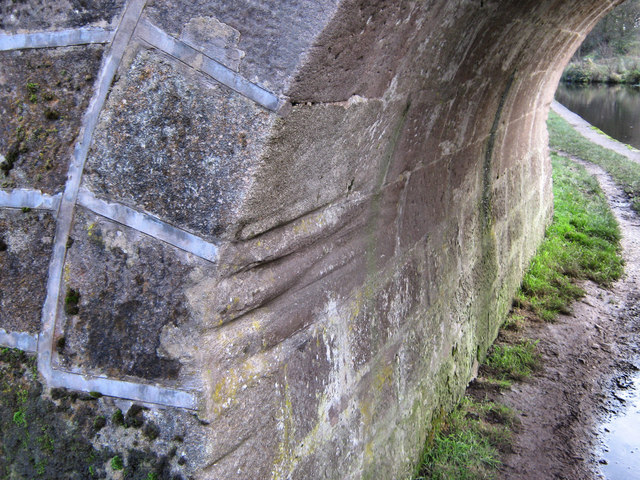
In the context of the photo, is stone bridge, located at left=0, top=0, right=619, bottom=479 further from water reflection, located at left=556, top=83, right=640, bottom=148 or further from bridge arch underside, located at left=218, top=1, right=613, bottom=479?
water reflection, located at left=556, top=83, right=640, bottom=148

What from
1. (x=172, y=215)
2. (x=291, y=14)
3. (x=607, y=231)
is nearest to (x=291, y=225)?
(x=172, y=215)

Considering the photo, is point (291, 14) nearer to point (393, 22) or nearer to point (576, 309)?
point (393, 22)

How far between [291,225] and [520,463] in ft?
7.00

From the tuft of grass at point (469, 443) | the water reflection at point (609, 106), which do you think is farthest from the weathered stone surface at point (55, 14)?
the water reflection at point (609, 106)

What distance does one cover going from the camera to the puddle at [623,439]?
3.20 m

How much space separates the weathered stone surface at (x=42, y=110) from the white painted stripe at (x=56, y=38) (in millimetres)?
15

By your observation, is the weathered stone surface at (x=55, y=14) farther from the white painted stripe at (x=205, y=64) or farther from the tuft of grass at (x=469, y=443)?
the tuft of grass at (x=469, y=443)

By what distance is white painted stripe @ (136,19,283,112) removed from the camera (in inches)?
55.6

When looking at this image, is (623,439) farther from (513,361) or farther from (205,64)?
(205,64)

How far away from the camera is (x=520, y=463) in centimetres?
311

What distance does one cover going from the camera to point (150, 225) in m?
1.51

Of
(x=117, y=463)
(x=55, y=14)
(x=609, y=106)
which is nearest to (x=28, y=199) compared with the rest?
(x=55, y=14)

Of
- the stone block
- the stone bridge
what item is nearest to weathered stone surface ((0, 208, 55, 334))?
the stone bridge

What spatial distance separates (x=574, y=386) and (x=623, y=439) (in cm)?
52
